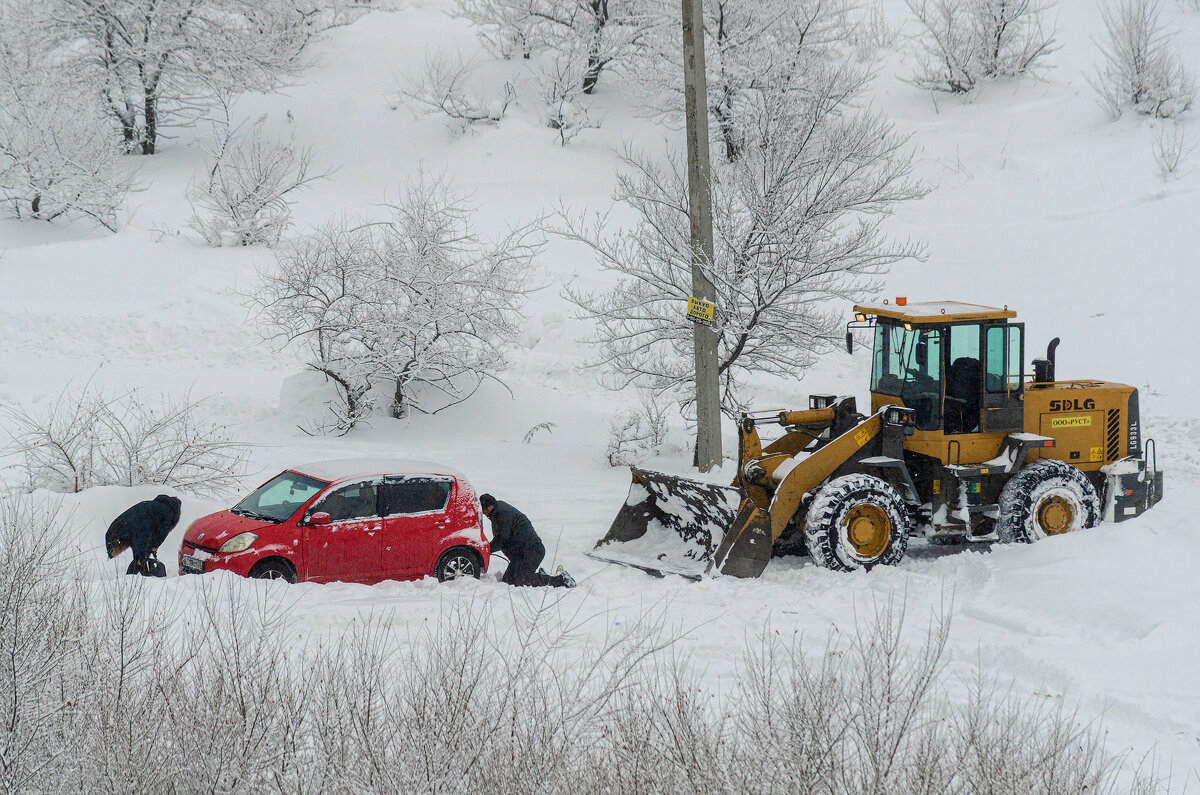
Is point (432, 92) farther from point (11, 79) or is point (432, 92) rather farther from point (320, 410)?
point (320, 410)

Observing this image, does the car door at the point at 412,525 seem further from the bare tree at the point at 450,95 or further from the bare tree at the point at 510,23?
the bare tree at the point at 510,23

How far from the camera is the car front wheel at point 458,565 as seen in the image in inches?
375

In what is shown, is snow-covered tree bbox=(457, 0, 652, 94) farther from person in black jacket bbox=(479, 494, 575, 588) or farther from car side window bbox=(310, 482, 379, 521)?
car side window bbox=(310, 482, 379, 521)

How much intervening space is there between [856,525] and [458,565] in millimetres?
Answer: 3884

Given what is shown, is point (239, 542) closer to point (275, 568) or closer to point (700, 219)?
point (275, 568)

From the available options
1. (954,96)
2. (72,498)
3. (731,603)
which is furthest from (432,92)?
(731,603)

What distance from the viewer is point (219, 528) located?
904 cm

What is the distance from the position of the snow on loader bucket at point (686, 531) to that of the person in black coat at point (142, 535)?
13.8 feet

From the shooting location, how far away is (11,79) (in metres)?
27.0

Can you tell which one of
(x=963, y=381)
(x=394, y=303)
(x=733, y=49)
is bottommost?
(x=963, y=381)

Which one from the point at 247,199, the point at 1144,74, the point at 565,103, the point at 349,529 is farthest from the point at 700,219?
the point at 1144,74

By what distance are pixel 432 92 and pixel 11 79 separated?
12.0 m

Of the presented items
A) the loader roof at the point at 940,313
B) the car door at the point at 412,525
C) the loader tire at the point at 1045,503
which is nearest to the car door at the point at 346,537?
the car door at the point at 412,525

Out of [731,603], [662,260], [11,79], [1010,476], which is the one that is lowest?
[731,603]
